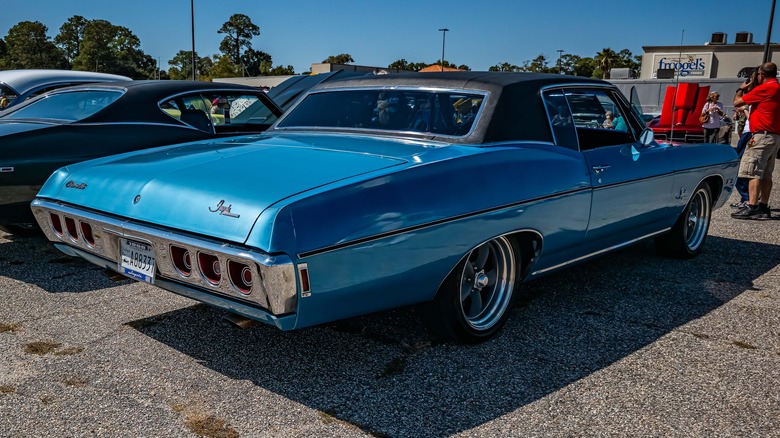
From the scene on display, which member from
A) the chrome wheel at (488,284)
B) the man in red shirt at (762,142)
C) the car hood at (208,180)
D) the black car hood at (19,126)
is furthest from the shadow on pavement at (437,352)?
the man in red shirt at (762,142)

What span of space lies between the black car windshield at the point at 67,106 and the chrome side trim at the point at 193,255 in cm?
210

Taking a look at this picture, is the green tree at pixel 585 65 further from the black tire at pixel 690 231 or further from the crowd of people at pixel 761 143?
the black tire at pixel 690 231

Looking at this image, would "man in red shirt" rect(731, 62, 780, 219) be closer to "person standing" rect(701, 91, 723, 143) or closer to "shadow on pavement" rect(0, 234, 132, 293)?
"shadow on pavement" rect(0, 234, 132, 293)

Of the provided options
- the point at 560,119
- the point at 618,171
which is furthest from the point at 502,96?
the point at 618,171

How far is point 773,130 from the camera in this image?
257 inches

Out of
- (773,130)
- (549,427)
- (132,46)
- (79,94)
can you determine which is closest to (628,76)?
(773,130)

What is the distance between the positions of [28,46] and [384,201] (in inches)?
3758

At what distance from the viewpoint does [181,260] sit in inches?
99.0

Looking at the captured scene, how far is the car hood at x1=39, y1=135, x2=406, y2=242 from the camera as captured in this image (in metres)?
2.36

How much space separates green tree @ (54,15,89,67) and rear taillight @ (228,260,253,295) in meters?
102

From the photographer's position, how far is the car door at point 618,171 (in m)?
3.67

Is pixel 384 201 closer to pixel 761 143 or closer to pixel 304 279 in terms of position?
pixel 304 279

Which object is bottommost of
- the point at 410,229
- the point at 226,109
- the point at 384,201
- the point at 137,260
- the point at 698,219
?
the point at 698,219

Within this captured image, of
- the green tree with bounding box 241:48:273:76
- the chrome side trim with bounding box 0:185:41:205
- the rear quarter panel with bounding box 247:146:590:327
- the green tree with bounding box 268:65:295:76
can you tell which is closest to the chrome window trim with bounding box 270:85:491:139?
the rear quarter panel with bounding box 247:146:590:327
